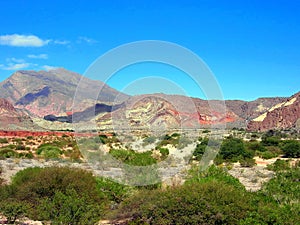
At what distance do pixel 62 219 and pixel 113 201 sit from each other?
3952 mm

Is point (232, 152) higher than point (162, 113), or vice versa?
point (162, 113)

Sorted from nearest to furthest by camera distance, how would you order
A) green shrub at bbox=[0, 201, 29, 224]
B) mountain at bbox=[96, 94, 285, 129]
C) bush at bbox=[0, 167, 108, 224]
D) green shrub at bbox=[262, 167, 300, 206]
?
bush at bbox=[0, 167, 108, 224], green shrub at bbox=[0, 201, 29, 224], green shrub at bbox=[262, 167, 300, 206], mountain at bbox=[96, 94, 285, 129]

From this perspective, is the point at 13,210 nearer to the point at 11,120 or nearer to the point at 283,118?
the point at 283,118

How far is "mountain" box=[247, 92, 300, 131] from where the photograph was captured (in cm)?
8926

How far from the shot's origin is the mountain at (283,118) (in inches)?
3514

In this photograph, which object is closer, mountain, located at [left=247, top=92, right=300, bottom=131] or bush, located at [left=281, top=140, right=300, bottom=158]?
bush, located at [left=281, top=140, right=300, bottom=158]

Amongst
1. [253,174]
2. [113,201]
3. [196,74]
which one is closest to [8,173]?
[113,201]

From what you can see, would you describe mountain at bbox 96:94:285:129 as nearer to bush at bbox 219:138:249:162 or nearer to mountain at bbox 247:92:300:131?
bush at bbox 219:138:249:162

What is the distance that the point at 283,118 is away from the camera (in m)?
91.5

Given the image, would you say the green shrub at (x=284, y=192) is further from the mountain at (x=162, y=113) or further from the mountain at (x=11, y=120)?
the mountain at (x=11, y=120)

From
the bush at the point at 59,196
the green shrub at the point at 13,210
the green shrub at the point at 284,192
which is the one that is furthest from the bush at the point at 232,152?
the green shrub at the point at 13,210

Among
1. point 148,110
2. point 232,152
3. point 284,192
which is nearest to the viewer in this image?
point 284,192

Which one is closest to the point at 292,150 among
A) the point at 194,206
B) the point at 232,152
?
the point at 232,152

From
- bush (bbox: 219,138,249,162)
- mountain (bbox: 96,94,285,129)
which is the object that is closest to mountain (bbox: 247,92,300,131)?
mountain (bbox: 96,94,285,129)
